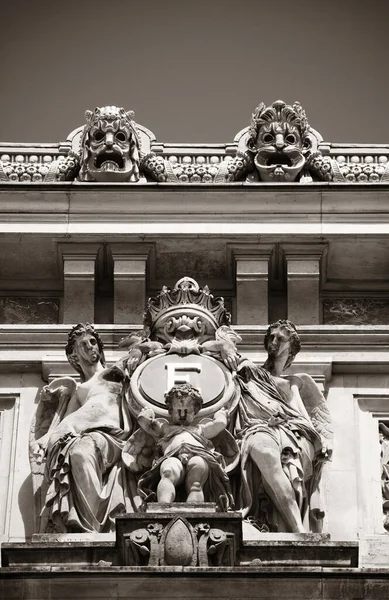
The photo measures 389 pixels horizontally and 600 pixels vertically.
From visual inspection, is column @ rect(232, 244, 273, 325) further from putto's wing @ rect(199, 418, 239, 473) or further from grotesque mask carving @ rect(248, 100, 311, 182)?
putto's wing @ rect(199, 418, 239, 473)

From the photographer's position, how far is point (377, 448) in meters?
20.9

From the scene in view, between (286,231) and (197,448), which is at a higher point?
(286,231)

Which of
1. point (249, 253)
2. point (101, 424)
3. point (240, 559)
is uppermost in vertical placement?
point (249, 253)

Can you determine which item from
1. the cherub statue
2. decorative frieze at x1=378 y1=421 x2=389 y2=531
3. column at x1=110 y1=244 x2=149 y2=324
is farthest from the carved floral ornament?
the cherub statue

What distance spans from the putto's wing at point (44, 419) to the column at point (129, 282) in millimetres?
1160

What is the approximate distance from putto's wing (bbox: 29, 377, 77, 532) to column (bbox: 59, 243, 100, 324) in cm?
107

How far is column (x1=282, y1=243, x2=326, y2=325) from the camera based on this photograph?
22000 mm

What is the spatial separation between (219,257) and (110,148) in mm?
1505

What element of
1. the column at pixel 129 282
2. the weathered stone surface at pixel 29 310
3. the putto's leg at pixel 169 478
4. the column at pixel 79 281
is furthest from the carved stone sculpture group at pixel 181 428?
the weathered stone surface at pixel 29 310

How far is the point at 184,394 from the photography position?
19.9 m

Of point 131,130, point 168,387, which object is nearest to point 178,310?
point 168,387

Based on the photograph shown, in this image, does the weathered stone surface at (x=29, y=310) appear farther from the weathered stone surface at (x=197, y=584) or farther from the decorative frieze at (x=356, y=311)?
the weathered stone surface at (x=197, y=584)

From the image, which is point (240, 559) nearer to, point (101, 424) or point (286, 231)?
point (101, 424)

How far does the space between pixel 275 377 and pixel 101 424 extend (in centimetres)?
161
